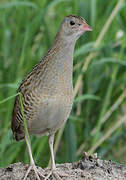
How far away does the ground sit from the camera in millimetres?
2879

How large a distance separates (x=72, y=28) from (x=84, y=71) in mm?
1383

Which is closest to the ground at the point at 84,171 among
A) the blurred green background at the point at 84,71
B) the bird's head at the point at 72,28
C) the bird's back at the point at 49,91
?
the bird's back at the point at 49,91

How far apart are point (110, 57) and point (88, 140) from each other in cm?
75

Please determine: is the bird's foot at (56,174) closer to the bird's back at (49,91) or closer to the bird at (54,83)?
the bird at (54,83)

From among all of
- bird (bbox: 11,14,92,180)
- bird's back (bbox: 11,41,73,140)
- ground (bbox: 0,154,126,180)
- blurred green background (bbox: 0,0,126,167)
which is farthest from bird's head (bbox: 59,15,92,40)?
blurred green background (bbox: 0,0,126,167)

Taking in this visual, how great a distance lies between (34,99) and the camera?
3.06 meters

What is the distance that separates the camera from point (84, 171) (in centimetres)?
293

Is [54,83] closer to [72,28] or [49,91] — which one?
[49,91]

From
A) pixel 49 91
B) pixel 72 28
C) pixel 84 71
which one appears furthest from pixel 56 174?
pixel 84 71

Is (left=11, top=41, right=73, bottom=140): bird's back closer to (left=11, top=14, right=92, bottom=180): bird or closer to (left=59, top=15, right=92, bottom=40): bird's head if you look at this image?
(left=11, top=14, right=92, bottom=180): bird

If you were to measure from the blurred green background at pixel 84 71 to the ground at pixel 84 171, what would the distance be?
3.86 feet

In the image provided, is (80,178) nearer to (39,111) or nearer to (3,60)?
(39,111)

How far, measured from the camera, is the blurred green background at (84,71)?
4398 mm

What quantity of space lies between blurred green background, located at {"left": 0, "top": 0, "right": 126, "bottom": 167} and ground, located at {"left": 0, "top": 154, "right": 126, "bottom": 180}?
3.86 ft
